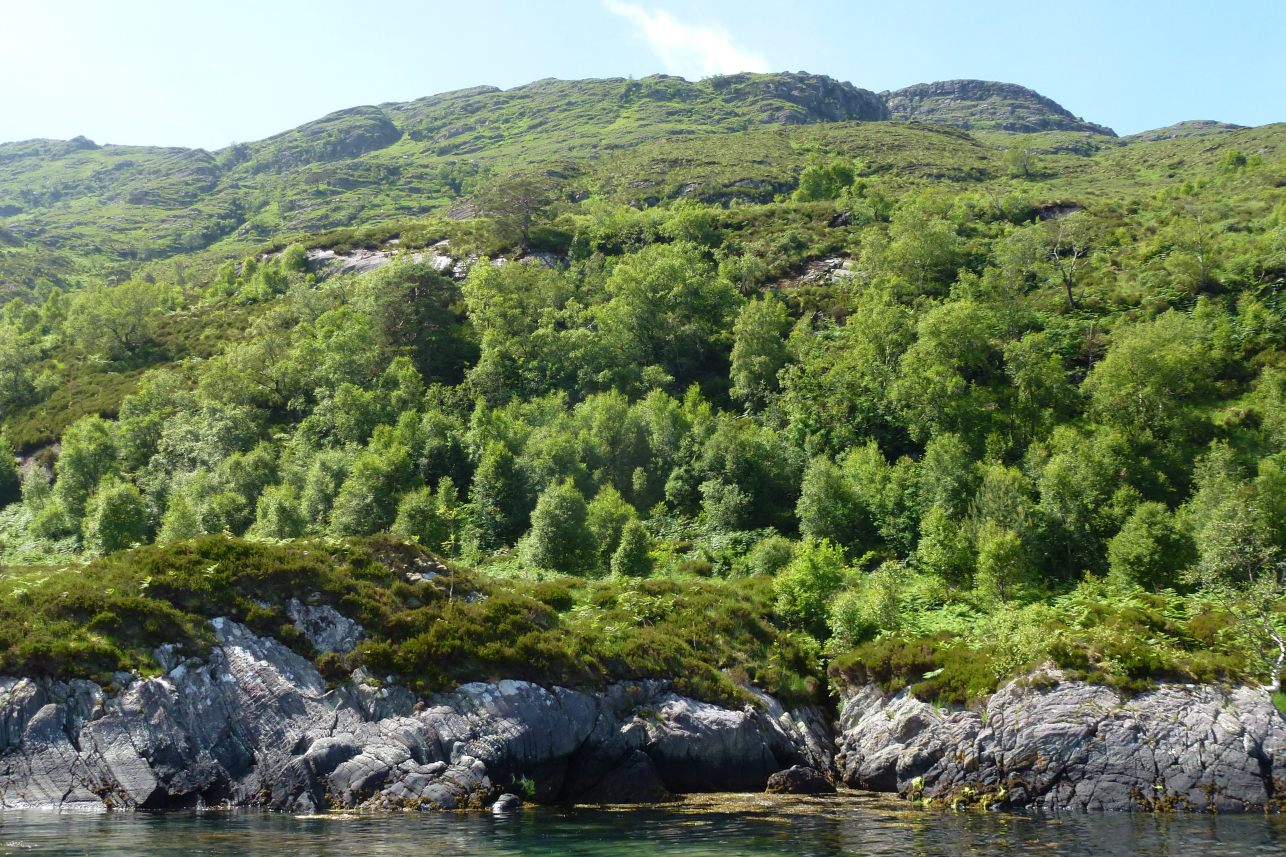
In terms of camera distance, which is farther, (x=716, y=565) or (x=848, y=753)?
(x=716, y=565)

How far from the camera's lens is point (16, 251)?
162 meters

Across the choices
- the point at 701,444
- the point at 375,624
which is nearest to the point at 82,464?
the point at 701,444

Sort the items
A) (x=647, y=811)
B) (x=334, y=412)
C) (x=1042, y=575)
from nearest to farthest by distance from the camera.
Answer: (x=647, y=811) → (x=1042, y=575) → (x=334, y=412)

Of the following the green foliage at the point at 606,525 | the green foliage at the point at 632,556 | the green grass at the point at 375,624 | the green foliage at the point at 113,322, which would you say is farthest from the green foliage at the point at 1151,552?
the green foliage at the point at 113,322

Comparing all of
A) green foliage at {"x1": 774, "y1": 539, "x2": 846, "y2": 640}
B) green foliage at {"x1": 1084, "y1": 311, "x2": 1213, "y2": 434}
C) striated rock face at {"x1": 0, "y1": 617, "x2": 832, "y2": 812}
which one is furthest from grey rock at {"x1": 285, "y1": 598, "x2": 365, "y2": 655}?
green foliage at {"x1": 1084, "y1": 311, "x2": 1213, "y2": 434}

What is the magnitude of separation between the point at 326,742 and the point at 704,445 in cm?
3946

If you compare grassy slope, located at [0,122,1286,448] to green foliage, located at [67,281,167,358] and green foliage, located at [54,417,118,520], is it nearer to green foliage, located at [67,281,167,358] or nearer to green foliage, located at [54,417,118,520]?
green foliage, located at [67,281,167,358]

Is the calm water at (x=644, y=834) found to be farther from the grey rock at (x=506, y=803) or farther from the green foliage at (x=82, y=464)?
the green foliage at (x=82, y=464)

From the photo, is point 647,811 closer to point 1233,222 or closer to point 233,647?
point 233,647

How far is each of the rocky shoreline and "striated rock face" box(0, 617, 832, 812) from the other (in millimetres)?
45

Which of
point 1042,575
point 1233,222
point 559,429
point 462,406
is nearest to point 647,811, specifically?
point 1042,575

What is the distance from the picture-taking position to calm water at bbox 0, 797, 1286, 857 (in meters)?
14.9

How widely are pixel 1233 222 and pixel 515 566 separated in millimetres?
86160

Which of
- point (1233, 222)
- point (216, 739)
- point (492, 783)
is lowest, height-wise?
point (492, 783)
